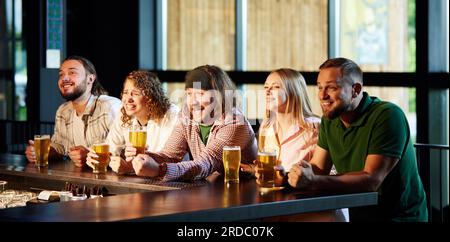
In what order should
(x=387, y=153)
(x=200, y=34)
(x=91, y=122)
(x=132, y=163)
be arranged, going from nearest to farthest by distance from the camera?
(x=387, y=153), (x=132, y=163), (x=91, y=122), (x=200, y=34)

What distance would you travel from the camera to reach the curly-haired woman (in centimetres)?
550

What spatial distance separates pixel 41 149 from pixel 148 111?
27.4 inches

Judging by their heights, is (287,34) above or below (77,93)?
above

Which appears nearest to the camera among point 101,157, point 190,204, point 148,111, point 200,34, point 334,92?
point 190,204

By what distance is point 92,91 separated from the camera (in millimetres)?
6180

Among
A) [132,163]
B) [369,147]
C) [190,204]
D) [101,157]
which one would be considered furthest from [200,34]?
[190,204]

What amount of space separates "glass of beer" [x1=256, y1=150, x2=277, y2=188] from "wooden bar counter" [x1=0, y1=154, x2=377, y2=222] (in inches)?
2.4

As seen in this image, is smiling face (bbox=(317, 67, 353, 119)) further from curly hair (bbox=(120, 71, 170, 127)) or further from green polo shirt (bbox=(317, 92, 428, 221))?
curly hair (bbox=(120, 71, 170, 127))

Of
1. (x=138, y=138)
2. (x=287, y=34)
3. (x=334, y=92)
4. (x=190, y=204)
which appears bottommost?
(x=190, y=204)

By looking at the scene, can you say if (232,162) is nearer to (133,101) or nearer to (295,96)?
(295,96)

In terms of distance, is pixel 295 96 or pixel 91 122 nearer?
pixel 295 96

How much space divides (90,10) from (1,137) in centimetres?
176

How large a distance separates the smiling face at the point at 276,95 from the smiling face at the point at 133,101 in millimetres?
863

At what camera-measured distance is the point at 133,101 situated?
5512mm
